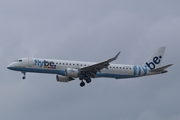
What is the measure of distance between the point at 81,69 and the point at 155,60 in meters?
14.9

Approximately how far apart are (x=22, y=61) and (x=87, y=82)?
10.3 m

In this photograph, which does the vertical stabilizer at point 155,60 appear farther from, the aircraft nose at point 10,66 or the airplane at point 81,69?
the aircraft nose at point 10,66

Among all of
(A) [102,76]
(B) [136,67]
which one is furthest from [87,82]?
(B) [136,67]

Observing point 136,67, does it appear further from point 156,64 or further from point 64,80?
point 64,80

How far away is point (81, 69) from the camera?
291ft

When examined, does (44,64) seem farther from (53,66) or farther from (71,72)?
(71,72)

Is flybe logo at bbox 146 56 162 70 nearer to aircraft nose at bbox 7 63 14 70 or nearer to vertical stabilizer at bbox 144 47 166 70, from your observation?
vertical stabilizer at bbox 144 47 166 70

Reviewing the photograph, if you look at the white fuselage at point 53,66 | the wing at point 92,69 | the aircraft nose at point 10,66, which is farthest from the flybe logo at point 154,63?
the aircraft nose at point 10,66

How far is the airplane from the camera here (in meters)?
87.5

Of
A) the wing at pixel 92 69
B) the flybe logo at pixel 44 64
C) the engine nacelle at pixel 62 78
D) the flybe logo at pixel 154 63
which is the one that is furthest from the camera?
the flybe logo at pixel 154 63

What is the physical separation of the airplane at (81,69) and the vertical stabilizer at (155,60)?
44cm

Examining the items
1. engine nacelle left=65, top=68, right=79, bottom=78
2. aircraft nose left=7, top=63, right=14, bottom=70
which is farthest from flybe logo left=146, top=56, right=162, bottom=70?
aircraft nose left=7, top=63, right=14, bottom=70

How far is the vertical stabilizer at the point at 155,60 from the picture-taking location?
96.5 m

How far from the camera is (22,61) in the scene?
288 ft
